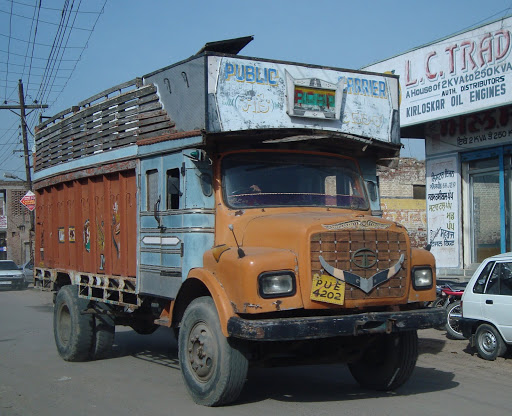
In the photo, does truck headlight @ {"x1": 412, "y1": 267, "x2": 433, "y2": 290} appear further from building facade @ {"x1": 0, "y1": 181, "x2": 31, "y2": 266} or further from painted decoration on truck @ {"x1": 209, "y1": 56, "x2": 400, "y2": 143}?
building facade @ {"x1": 0, "y1": 181, "x2": 31, "y2": 266}

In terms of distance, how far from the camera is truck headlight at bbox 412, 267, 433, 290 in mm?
6301

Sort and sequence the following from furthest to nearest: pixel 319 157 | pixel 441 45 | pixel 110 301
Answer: pixel 441 45 → pixel 110 301 → pixel 319 157

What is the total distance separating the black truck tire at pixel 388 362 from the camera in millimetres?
6742

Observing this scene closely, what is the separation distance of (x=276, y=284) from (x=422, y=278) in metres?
1.62

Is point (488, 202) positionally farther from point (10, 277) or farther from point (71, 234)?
point (10, 277)

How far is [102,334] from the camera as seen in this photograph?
31.3ft

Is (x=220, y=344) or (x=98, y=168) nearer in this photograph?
(x=220, y=344)

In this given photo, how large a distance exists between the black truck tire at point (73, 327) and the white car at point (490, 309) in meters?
5.70

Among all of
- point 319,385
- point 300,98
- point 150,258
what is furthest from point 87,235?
point 300,98

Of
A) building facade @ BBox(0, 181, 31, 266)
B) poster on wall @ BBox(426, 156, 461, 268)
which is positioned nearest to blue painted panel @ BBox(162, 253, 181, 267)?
poster on wall @ BBox(426, 156, 461, 268)

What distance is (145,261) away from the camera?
7.79 meters

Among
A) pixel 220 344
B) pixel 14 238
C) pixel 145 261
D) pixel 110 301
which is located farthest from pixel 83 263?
pixel 14 238

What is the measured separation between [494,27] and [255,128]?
8.62 m

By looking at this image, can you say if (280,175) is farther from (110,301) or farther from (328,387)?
(110,301)
